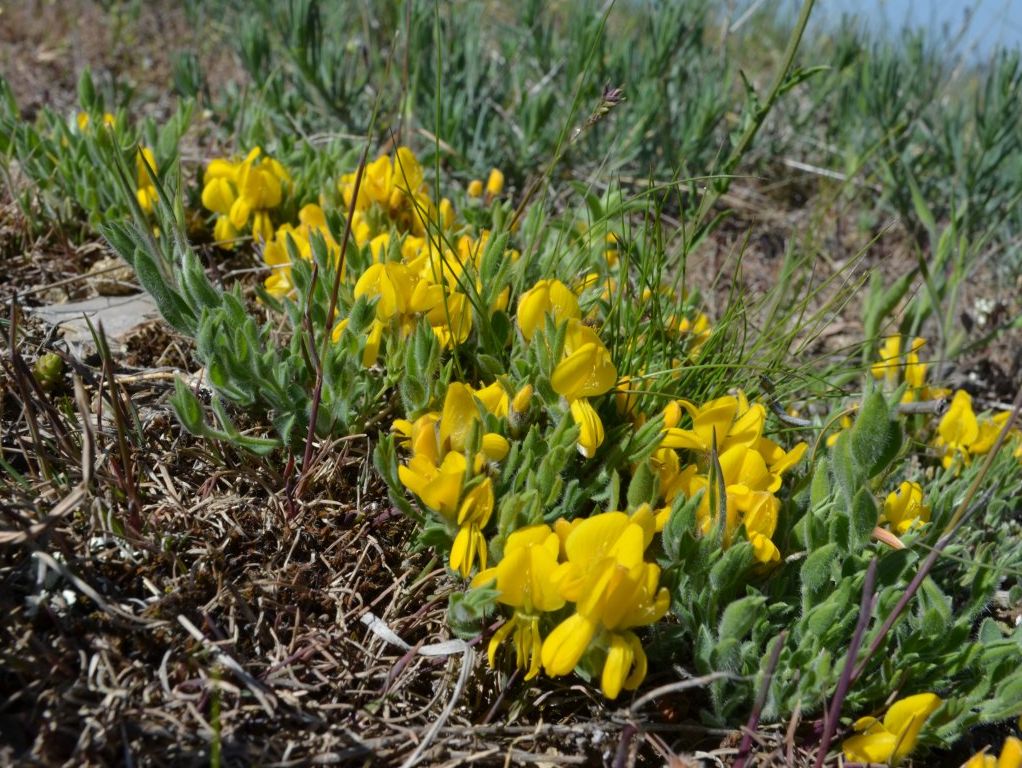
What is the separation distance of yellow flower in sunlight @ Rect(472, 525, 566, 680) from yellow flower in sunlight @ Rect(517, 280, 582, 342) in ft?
1.64

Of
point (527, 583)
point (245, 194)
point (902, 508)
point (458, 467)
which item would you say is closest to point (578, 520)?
point (527, 583)

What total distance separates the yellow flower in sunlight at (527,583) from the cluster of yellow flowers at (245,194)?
1426mm

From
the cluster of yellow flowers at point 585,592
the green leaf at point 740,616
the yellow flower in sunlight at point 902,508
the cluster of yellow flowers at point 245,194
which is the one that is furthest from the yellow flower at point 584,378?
the cluster of yellow flowers at point 245,194

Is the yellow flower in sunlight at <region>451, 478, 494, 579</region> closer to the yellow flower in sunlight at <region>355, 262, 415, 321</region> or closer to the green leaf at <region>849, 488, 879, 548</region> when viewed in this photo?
the yellow flower in sunlight at <region>355, 262, 415, 321</region>

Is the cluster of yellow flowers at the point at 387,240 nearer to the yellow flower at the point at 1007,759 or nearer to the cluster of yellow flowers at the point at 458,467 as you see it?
the cluster of yellow flowers at the point at 458,467

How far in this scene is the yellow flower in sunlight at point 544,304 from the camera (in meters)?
1.89

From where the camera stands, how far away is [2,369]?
2.03m

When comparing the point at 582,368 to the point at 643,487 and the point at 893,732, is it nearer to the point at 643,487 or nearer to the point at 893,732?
the point at 643,487

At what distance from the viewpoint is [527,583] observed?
1.57 metres

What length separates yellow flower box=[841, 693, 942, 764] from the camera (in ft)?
5.21

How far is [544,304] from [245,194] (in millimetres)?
1184

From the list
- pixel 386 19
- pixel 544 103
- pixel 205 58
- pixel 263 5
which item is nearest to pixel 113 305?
pixel 544 103

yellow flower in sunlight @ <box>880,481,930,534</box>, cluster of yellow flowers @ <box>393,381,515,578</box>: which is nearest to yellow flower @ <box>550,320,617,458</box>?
cluster of yellow flowers @ <box>393,381,515,578</box>

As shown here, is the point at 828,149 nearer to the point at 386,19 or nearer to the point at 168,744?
the point at 386,19
